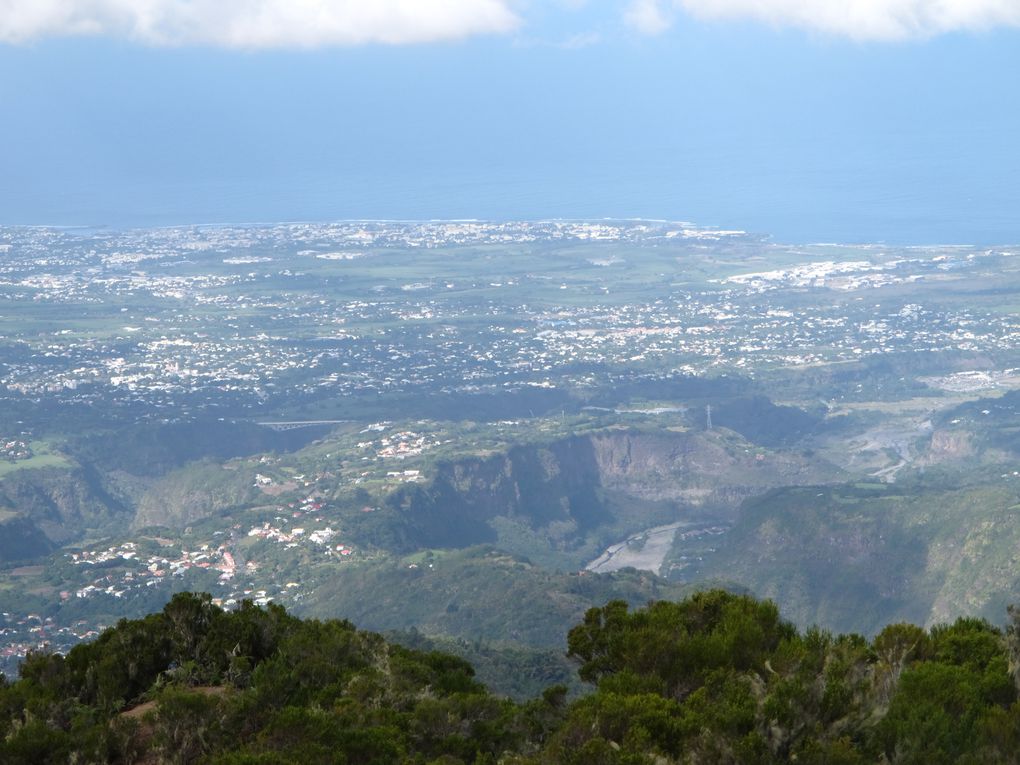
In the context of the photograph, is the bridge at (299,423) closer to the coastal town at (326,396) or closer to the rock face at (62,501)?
the coastal town at (326,396)

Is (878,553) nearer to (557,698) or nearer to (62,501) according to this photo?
(62,501)

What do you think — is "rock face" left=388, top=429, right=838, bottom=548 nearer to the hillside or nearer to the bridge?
the hillside

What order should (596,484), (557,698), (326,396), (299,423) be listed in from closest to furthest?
(557,698) < (596,484) < (299,423) < (326,396)

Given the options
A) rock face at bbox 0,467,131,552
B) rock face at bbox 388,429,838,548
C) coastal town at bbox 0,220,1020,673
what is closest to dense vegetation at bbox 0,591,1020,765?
coastal town at bbox 0,220,1020,673

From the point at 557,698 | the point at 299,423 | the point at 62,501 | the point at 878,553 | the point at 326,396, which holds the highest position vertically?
the point at 557,698

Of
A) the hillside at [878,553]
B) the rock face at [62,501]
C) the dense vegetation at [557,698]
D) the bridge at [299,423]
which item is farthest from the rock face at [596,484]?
the dense vegetation at [557,698]


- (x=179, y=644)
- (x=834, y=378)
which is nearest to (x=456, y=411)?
(x=834, y=378)

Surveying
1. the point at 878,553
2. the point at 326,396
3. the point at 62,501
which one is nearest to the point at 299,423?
the point at 326,396

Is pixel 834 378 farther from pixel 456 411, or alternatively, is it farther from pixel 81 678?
pixel 81 678

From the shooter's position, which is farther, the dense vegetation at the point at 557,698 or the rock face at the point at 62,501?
the rock face at the point at 62,501
